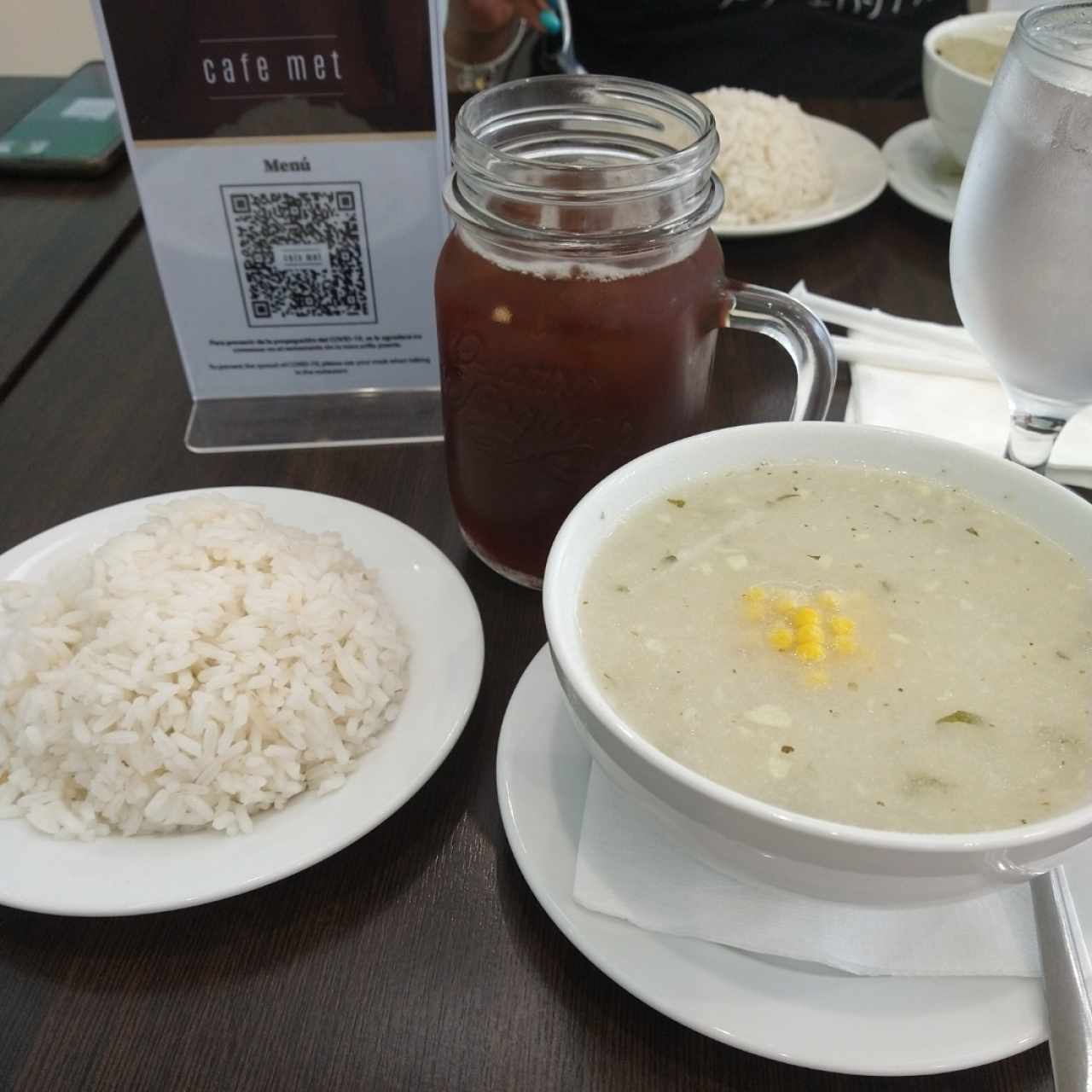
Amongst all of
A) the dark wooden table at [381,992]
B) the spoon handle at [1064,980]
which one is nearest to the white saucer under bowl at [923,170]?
the dark wooden table at [381,992]

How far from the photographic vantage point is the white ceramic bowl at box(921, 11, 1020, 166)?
1.52 metres

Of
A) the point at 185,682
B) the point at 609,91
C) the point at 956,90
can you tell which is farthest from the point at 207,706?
the point at 956,90

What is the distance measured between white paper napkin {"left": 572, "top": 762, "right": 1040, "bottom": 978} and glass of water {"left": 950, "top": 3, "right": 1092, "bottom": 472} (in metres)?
0.50

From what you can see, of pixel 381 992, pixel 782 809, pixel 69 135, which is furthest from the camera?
pixel 69 135

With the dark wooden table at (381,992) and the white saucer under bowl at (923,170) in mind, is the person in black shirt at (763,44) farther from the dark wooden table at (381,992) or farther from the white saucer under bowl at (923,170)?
the dark wooden table at (381,992)

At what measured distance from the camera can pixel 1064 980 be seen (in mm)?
619

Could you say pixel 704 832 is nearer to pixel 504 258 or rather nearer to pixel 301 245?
pixel 504 258

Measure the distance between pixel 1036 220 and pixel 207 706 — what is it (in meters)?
0.80

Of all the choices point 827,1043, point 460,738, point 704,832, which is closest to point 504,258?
point 460,738

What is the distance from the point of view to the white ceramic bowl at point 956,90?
1.52 meters

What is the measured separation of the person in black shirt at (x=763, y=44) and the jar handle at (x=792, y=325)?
1.52 metres

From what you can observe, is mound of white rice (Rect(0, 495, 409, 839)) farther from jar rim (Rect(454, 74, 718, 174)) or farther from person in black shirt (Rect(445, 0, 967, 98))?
person in black shirt (Rect(445, 0, 967, 98))

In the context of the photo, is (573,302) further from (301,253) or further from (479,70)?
(479,70)

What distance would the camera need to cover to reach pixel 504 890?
0.75 metres
